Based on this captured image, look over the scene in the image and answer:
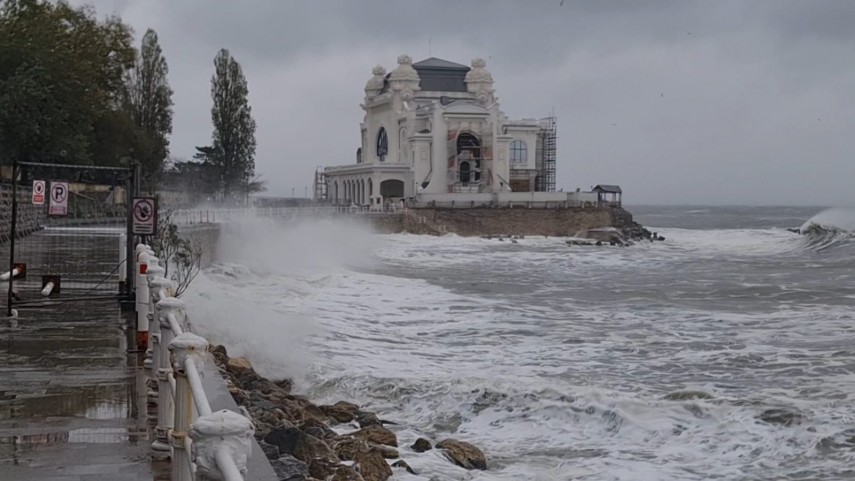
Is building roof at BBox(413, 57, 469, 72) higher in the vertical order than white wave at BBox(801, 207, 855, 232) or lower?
higher

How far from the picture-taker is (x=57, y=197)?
18047 mm

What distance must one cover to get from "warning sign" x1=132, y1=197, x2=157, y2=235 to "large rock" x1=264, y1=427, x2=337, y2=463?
141 inches

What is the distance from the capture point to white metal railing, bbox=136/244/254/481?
11.6 ft

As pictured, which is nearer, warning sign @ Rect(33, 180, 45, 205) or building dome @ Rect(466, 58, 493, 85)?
warning sign @ Rect(33, 180, 45, 205)

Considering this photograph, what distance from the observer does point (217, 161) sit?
69688 millimetres

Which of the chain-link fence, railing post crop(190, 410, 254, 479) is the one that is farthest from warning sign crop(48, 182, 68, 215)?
railing post crop(190, 410, 254, 479)

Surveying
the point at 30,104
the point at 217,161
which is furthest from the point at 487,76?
the point at 30,104

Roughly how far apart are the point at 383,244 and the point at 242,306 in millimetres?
35094

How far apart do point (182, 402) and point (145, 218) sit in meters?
7.15

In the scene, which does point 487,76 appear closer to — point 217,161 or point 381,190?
point 381,190

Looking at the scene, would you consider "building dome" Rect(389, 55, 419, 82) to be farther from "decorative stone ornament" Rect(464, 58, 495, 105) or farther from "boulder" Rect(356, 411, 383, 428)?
"boulder" Rect(356, 411, 383, 428)

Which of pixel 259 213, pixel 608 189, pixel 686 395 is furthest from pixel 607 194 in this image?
pixel 686 395

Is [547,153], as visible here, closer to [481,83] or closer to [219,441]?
[481,83]

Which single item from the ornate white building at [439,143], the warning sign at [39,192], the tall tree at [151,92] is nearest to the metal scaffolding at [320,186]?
the ornate white building at [439,143]
